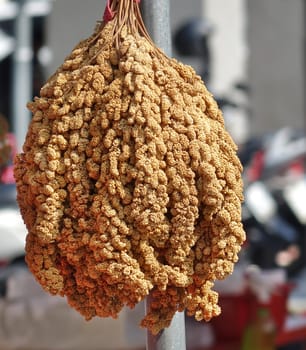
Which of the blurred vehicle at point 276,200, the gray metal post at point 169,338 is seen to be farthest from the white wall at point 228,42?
the gray metal post at point 169,338

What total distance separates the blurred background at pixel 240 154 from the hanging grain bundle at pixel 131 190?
96 centimetres

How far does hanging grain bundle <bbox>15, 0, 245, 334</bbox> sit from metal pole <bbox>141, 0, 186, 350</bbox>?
0.08m

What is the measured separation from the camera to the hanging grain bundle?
66.9 inches

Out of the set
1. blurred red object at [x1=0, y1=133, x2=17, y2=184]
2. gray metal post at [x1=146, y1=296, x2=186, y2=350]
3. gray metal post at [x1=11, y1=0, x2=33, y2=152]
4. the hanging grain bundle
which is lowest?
gray metal post at [x1=146, y1=296, x2=186, y2=350]

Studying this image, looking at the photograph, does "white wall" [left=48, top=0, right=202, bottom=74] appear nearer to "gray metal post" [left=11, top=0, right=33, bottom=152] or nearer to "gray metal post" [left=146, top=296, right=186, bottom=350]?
"gray metal post" [left=11, top=0, right=33, bottom=152]

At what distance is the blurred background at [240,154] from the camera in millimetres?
3754

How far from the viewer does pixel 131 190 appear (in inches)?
67.5

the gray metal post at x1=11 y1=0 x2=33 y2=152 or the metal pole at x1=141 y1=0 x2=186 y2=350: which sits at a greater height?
the gray metal post at x1=11 y1=0 x2=33 y2=152

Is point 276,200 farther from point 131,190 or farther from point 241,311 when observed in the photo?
point 131,190

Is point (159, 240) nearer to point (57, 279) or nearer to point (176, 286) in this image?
point (176, 286)

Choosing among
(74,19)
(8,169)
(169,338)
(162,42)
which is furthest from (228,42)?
(169,338)

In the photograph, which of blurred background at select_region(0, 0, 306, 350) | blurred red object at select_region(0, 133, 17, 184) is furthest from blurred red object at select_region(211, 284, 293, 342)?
blurred red object at select_region(0, 133, 17, 184)

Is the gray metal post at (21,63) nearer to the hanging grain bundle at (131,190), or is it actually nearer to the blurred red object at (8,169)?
the blurred red object at (8,169)

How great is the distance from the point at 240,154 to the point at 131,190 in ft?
14.6
